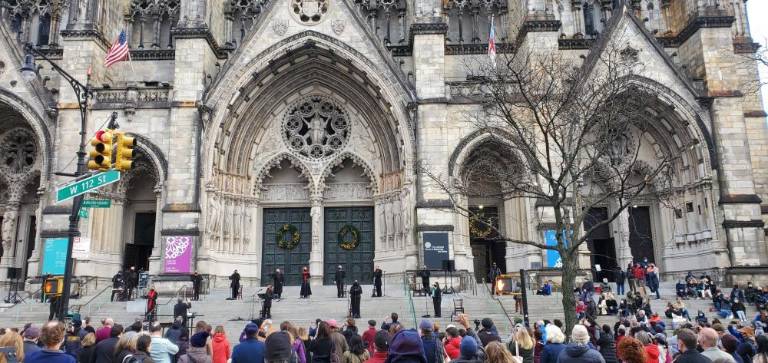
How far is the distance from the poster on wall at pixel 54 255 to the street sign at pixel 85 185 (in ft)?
40.4

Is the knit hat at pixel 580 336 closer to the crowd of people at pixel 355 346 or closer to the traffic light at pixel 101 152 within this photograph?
the crowd of people at pixel 355 346

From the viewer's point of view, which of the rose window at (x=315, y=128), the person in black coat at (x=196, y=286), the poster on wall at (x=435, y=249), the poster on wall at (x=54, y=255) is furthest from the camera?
the rose window at (x=315, y=128)

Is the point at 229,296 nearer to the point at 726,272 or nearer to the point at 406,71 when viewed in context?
the point at 406,71

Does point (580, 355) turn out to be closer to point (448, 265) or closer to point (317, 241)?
point (448, 265)

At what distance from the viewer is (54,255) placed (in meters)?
22.9

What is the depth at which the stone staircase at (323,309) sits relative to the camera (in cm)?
1848

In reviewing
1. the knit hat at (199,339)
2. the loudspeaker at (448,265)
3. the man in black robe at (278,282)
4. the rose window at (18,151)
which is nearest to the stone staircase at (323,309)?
the man in black robe at (278,282)

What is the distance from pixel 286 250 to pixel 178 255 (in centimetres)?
547

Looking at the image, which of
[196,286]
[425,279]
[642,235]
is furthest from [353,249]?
[642,235]

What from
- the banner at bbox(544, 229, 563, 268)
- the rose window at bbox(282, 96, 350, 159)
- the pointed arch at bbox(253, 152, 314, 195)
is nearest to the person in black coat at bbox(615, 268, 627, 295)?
the banner at bbox(544, 229, 563, 268)

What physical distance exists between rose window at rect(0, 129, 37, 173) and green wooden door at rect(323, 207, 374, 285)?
45.2 feet

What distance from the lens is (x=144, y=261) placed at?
27.7 m

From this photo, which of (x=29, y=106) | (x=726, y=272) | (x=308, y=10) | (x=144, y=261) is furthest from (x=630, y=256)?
(x=29, y=106)

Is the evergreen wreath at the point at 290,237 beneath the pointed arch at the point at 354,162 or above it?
beneath
